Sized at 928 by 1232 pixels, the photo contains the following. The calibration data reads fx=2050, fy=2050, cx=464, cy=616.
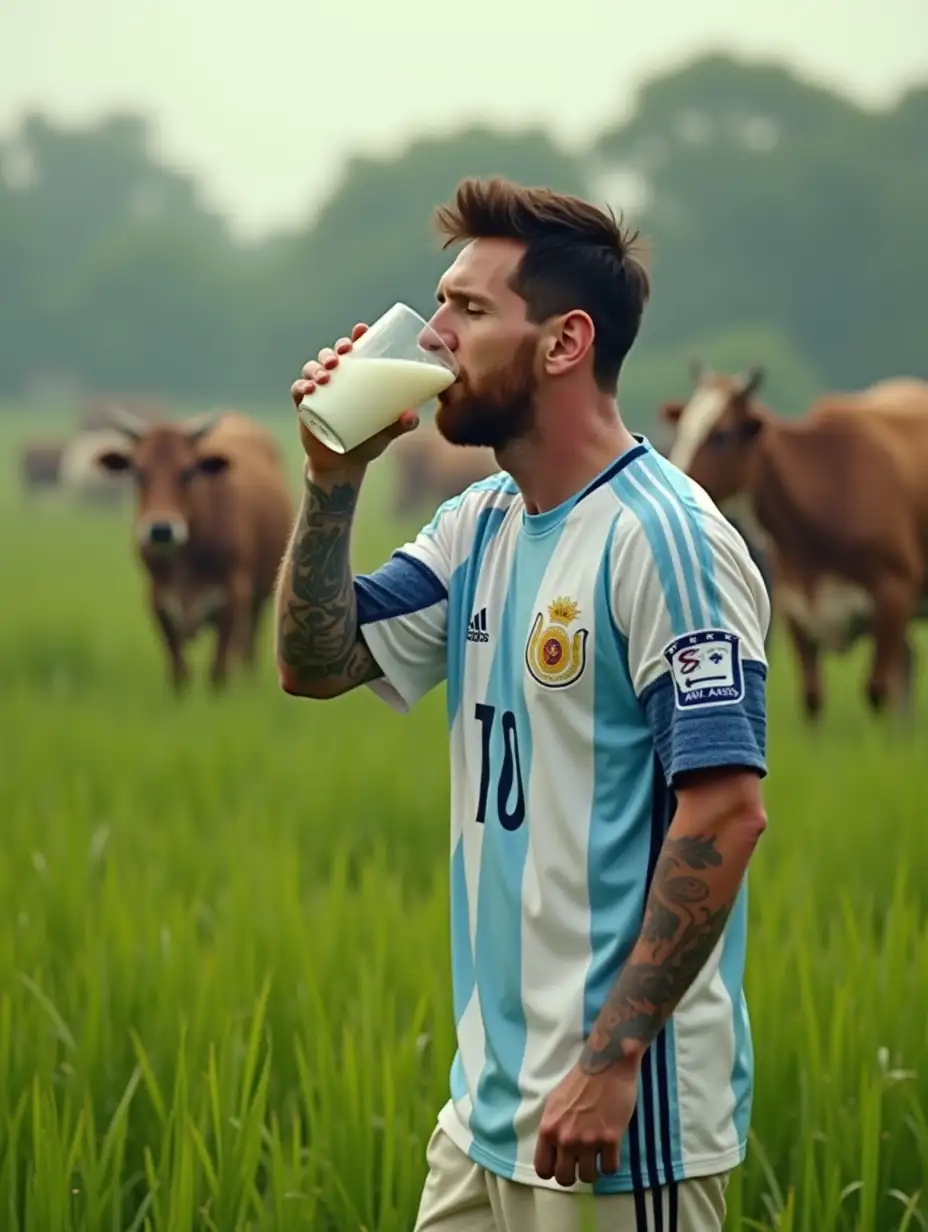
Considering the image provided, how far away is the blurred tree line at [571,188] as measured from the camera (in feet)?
143

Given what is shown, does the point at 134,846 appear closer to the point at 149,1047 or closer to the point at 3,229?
the point at 149,1047

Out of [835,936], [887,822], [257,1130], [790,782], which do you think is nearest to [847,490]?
[790,782]

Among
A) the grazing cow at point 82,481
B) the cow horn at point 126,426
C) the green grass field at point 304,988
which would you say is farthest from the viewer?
the grazing cow at point 82,481

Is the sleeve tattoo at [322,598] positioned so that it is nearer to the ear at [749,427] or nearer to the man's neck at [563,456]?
the man's neck at [563,456]

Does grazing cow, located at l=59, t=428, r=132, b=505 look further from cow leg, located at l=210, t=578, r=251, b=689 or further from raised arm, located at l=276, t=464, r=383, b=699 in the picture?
raised arm, located at l=276, t=464, r=383, b=699

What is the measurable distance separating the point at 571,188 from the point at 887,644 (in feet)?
85.5

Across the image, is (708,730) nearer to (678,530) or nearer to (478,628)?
(678,530)

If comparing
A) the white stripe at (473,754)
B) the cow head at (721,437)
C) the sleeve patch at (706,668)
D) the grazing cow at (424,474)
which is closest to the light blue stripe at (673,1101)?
the white stripe at (473,754)

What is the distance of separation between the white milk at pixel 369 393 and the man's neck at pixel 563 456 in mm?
121

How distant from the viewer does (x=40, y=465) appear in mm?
36969

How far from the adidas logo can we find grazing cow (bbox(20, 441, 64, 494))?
35.2 meters

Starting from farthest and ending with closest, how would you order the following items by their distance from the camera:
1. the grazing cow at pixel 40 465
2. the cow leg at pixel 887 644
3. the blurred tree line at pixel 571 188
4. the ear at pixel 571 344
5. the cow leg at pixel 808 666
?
the blurred tree line at pixel 571 188, the grazing cow at pixel 40 465, the cow leg at pixel 808 666, the cow leg at pixel 887 644, the ear at pixel 571 344

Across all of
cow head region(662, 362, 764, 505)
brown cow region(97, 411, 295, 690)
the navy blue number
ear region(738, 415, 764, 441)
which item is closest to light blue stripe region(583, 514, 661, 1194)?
the navy blue number

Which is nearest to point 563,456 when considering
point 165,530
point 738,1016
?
point 738,1016
